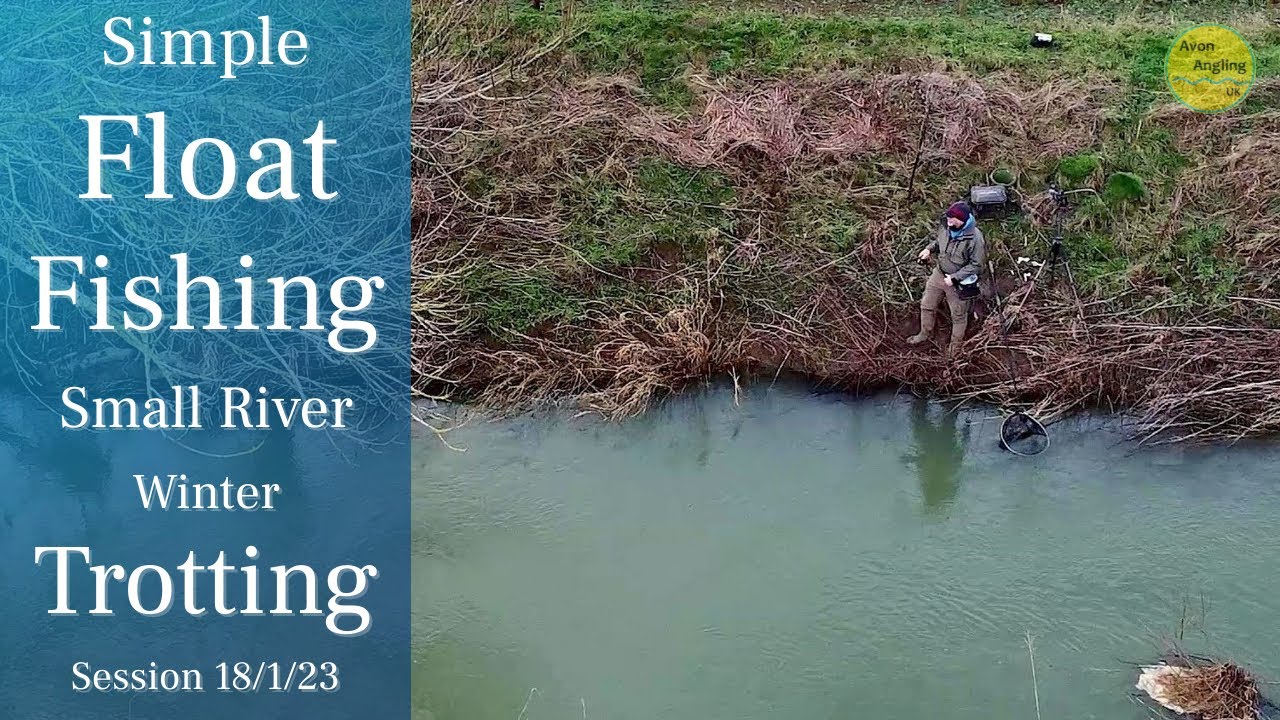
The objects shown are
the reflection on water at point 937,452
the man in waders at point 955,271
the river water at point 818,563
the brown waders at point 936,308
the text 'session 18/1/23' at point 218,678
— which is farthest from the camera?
the brown waders at point 936,308

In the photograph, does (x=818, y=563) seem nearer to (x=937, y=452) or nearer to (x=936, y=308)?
(x=937, y=452)

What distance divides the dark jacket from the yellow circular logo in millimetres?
4157

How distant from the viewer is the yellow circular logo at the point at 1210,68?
1122 centimetres

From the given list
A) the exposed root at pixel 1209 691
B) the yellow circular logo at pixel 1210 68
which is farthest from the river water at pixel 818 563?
the yellow circular logo at pixel 1210 68

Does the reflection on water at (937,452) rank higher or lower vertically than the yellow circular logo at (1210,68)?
lower

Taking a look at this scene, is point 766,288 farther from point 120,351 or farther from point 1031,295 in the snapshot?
point 120,351

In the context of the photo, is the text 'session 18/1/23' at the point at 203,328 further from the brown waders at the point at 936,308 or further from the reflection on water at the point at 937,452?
the brown waders at the point at 936,308

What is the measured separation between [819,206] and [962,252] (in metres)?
2.14

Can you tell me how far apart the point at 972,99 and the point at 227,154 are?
7173mm

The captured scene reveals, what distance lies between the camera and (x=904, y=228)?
10367mm

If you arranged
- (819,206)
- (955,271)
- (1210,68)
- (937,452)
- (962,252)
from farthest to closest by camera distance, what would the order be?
(1210,68) < (819,206) < (937,452) < (955,271) < (962,252)

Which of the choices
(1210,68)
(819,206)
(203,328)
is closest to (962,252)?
(819,206)

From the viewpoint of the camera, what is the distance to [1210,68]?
11547 millimetres

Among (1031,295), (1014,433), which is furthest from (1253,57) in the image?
(1014,433)
